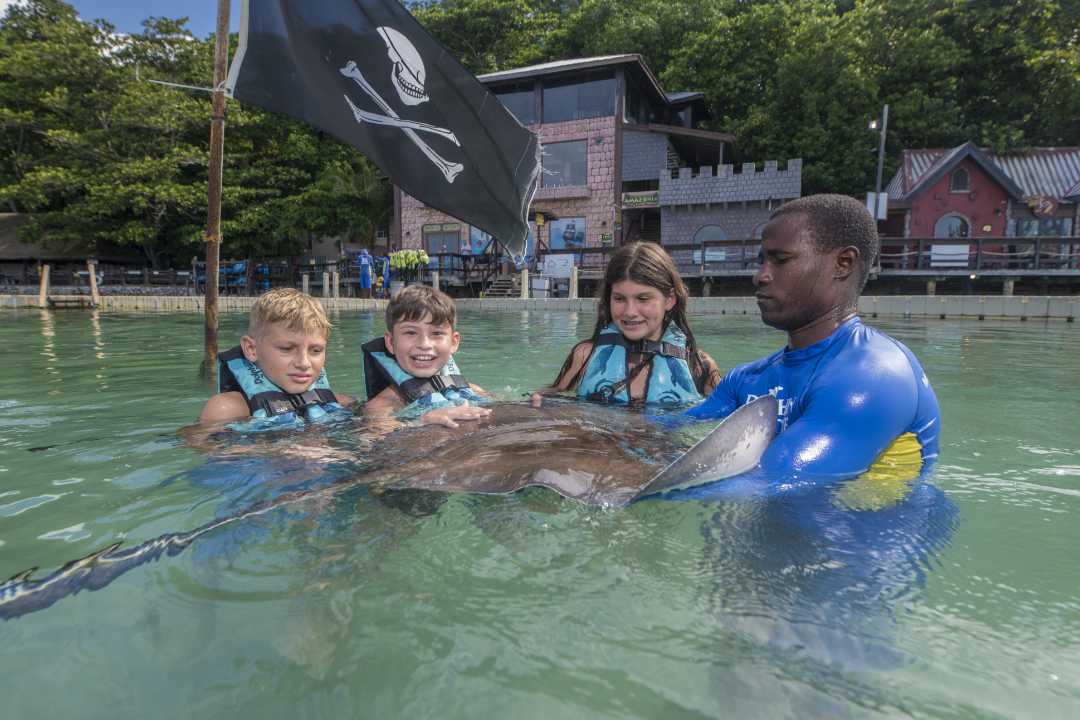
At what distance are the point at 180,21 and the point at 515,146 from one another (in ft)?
103

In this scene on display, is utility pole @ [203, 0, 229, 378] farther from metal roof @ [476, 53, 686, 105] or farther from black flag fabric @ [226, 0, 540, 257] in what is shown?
metal roof @ [476, 53, 686, 105]

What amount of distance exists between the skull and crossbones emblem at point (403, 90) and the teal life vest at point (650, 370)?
2.18 m

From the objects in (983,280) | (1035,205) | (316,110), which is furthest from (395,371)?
(1035,205)

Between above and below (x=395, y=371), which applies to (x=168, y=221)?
above

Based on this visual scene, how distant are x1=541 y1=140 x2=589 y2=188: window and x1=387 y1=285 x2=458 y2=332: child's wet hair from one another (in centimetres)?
2372

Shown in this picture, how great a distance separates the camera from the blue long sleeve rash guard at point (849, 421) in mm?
2219

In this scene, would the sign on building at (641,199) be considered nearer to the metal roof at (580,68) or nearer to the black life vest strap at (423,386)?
the metal roof at (580,68)

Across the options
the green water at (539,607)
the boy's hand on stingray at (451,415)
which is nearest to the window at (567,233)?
the boy's hand on stingray at (451,415)

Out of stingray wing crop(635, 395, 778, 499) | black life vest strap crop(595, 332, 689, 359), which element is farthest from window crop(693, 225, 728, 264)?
stingray wing crop(635, 395, 778, 499)

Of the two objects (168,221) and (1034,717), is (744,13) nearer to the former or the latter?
(168,221)

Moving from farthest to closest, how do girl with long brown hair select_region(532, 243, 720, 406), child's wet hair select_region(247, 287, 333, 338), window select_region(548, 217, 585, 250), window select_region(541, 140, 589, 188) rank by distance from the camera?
1. window select_region(548, 217, 585, 250)
2. window select_region(541, 140, 589, 188)
3. girl with long brown hair select_region(532, 243, 720, 406)
4. child's wet hair select_region(247, 287, 333, 338)

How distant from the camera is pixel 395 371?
13.3 ft

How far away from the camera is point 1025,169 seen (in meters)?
25.5

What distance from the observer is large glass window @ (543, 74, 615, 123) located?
25.6 meters
